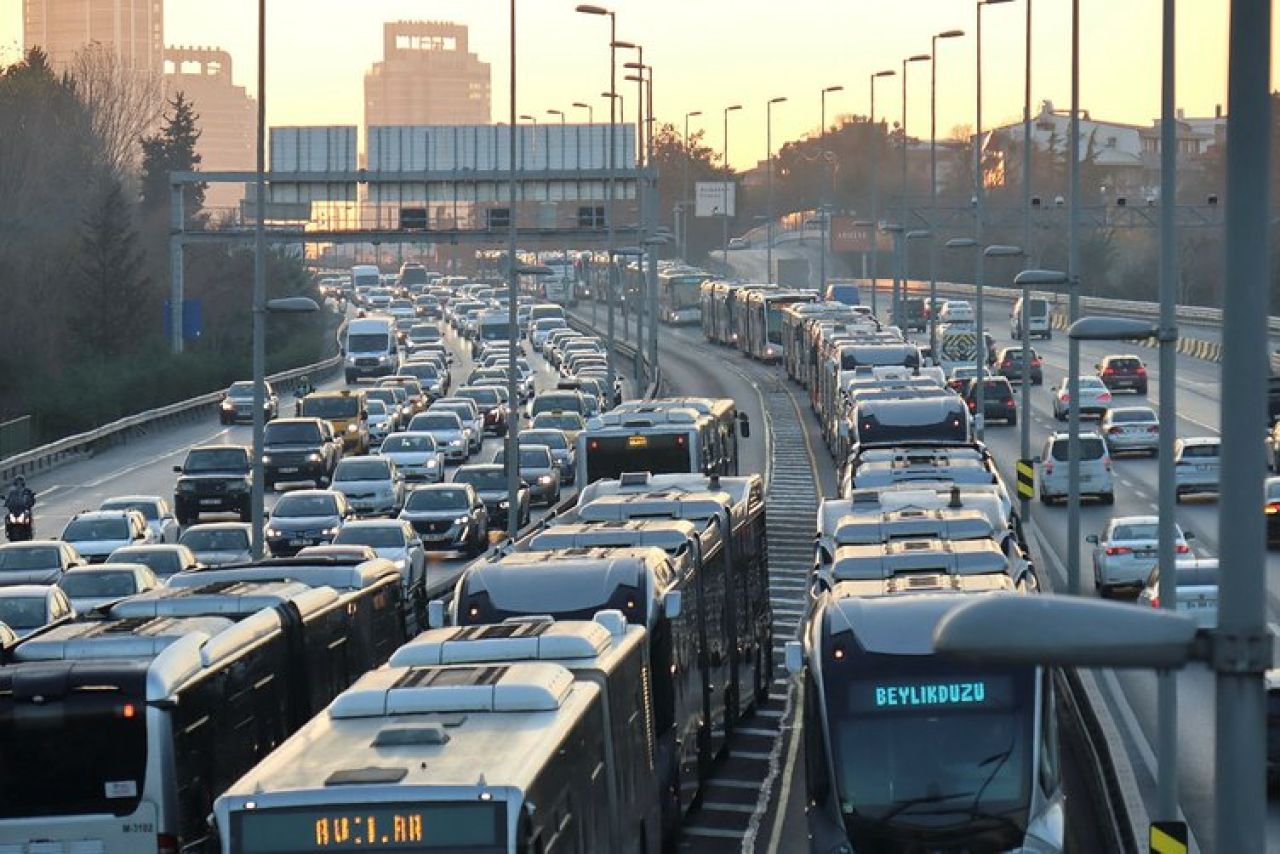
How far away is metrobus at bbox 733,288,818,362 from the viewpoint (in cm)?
9731

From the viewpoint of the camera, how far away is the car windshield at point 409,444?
58.0m

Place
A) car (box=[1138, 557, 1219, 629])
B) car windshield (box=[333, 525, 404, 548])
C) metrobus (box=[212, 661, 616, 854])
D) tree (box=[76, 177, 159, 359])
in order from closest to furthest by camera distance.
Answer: metrobus (box=[212, 661, 616, 854]) < car (box=[1138, 557, 1219, 629]) < car windshield (box=[333, 525, 404, 548]) < tree (box=[76, 177, 159, 359])

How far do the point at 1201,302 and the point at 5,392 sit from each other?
207ft

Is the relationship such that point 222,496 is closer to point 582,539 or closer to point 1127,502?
point 1127,502

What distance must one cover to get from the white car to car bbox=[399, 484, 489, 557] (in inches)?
156

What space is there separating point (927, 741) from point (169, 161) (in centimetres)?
12007

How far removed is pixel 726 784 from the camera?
2428 cm

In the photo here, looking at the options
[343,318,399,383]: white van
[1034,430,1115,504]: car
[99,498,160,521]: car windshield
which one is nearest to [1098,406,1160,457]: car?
[1034,430,1115,504]: car

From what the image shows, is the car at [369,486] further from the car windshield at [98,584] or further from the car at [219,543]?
the car windshield at [98,584]

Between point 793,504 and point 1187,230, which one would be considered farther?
point 1187,230

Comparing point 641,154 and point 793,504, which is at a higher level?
point 641,154

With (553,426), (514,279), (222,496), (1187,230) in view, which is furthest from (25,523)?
(1187,230)

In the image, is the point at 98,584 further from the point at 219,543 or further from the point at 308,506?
the point at 308,506

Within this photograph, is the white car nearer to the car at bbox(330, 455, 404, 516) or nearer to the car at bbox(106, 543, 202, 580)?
the car at bbox(330, 455, 404, 516)
